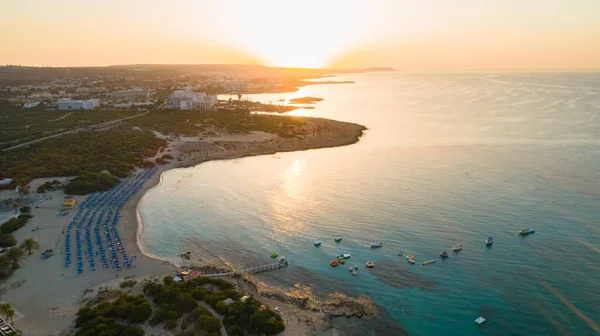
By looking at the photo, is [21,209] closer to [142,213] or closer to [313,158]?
[142,213]

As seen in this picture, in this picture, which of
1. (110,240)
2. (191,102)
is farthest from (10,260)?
(191,102)

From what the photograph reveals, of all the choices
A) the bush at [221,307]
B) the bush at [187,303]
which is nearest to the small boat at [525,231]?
the bush at [221,307]

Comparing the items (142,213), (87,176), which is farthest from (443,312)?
(87,176)

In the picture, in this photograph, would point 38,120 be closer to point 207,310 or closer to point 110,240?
point 110,240

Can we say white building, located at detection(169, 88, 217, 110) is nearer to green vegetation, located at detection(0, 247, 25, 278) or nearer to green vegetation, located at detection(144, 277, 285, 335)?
green vegetation, located at detection(0, 247, 25, 278)

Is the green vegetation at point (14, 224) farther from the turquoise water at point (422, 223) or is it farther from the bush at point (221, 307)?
the bush at point (221, 307)
